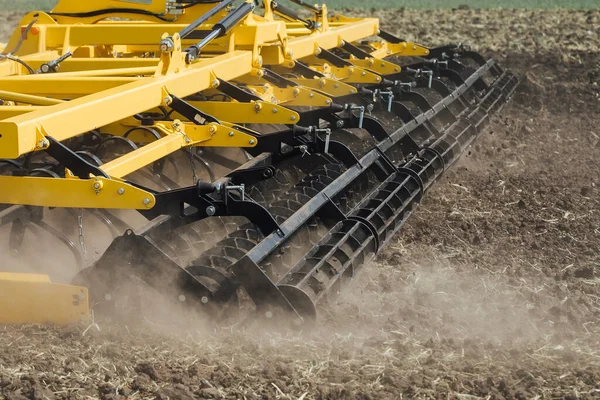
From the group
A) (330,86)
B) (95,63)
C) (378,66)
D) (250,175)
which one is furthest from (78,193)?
(378,66)

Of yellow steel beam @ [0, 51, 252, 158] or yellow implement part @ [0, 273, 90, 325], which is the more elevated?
yellow steel beam @ [0, 51, 252, 158]

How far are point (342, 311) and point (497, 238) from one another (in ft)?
6.00

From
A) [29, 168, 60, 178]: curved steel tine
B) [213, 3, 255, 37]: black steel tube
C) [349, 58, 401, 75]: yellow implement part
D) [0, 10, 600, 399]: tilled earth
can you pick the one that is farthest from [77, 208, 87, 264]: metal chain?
[349, 58, 401, 75]: yellow implement part

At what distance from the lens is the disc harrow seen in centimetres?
413

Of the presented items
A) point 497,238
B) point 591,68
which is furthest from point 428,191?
point 591,68

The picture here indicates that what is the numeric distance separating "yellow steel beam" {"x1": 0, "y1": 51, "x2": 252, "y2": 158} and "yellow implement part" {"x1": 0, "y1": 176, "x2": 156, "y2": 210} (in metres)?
0.18

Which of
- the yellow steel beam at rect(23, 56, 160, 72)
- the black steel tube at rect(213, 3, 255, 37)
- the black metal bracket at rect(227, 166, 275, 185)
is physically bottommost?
the yellow steel beam at rect(23, 56, 160, 72)

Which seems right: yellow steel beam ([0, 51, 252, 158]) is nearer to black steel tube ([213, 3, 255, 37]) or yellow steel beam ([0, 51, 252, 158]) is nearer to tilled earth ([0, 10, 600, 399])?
black steel tube ([213, 3, 255, 37])

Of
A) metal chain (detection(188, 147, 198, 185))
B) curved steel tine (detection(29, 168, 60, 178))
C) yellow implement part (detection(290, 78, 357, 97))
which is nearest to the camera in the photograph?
curved steel tine (detection(29, 168, 60, 178))

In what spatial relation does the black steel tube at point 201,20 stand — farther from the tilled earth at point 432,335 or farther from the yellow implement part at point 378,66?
the tilled earth at point 432,335

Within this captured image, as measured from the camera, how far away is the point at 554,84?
36.2 ft

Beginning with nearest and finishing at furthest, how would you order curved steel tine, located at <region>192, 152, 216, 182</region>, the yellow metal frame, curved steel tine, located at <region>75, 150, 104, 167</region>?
the yellow metal frame → curved steel tine, located at <region>75, 150, 104, 167</region> → curved steel tine, located at <region>192, 152, 216, 182</region>

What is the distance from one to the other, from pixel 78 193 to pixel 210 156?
1953 mm

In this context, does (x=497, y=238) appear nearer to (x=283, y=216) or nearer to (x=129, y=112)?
(x=283, y=216)
